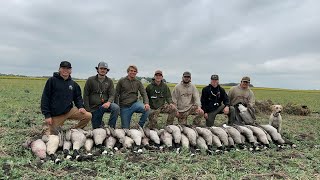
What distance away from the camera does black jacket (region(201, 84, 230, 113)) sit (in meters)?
11.2

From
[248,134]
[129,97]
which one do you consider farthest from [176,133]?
[129,97]

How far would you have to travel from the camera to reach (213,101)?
11234 mm

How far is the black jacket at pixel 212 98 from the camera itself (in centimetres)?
1123

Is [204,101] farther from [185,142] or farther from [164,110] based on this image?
[185,142]

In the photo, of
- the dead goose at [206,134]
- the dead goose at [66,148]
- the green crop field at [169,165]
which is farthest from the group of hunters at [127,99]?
the dead goose at [206,134]

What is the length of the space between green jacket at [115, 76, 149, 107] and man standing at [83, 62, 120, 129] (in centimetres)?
43

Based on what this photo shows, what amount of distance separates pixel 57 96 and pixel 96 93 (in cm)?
137

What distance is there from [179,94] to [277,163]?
4533 millimetres

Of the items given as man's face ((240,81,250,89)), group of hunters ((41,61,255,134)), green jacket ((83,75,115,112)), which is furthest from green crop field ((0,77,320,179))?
man's face ((240,81,250,89))

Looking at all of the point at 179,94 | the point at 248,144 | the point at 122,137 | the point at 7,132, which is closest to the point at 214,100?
the point at 179,94

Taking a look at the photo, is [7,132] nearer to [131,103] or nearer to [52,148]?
[52,148]

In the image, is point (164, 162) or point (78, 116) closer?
point (164, 162)

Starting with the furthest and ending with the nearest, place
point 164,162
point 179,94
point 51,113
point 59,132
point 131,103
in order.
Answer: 1. point 179,94
2. point 131,103
3. point 51,113
4. point 59,132
5. point 164,162

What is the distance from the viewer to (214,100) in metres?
11.2
